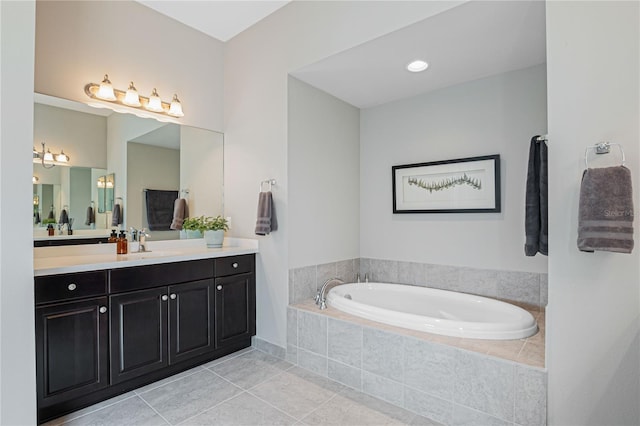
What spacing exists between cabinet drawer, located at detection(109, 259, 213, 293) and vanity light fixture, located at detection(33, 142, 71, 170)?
37.8 inches

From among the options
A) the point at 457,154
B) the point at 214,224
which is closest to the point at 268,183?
the point at 214,224

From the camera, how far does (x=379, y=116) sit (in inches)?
135

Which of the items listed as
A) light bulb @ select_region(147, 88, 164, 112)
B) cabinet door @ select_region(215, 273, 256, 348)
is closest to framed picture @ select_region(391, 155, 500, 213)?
cabinet door @ select_region(215, 273, 256, 348)

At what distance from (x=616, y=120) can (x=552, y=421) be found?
4.64 feet

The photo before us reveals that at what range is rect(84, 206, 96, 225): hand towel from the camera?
2.58m

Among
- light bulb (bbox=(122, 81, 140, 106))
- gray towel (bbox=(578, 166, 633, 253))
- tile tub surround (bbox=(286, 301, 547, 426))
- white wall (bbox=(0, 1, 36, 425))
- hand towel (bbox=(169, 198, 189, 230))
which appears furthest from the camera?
hand towel (bbox=(169, 198, 189, 230))

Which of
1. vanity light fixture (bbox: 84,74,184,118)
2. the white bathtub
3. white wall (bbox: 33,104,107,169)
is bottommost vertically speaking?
the white bathtub

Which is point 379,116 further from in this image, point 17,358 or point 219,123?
point 17,358

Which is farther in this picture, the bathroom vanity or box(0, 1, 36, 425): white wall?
the bathroom vanity

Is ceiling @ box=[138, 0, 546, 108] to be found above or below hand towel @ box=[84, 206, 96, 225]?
above

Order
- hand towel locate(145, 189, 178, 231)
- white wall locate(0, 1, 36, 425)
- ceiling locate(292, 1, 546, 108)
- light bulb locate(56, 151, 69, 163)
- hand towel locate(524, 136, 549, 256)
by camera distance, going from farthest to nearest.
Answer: hand towel locate(145, 189, 178, 231) < light bulb locate(56, 151, 69, 163) < ceiling locate(292, 1, 546, 108) < hand towel locate(524, 136, 549, 256) < white wall locate(0, 1, 36, 425)

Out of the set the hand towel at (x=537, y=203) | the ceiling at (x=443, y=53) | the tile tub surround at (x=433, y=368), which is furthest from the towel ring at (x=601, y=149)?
the tile tub surround at (x=433, y=368)

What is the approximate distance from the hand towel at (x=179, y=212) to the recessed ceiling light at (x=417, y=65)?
227 centimetres

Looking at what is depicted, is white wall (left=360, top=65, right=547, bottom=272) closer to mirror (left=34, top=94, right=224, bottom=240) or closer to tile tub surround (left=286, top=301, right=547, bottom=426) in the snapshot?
tile tub surround (left=286, top=301, right=547, bottom=426)
